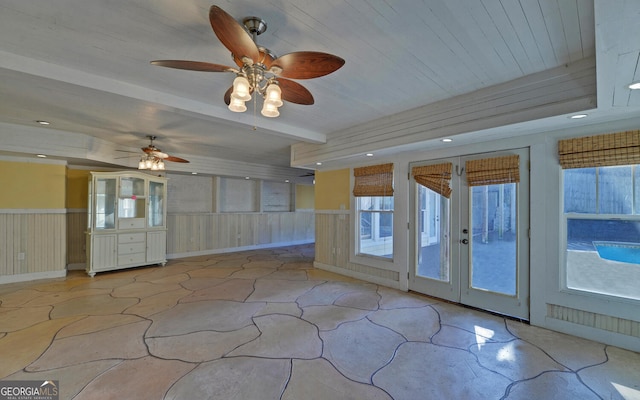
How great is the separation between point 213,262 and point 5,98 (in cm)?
444

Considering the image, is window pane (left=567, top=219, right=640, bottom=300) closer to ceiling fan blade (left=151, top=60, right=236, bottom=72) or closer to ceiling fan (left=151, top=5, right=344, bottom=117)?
ceiling fan (left=151, top=5, right=344, bottom=117)

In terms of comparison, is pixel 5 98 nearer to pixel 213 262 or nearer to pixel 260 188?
pixel 213 262

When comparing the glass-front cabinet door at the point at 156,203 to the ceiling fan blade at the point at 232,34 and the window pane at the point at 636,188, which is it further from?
the window pane at the point at 636,188

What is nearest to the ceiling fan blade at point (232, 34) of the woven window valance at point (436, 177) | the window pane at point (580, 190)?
the woven window valance at point (436, 177)

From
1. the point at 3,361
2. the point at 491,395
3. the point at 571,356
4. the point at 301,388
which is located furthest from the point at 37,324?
the point at 571,356

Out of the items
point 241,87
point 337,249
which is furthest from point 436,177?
point 241,87

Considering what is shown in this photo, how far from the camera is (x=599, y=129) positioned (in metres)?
2.74

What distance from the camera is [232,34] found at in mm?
1534

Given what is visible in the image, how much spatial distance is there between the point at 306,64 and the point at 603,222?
3391mm

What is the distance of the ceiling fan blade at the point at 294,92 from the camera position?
209cm

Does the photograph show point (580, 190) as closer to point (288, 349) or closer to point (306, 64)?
point (306, 64)

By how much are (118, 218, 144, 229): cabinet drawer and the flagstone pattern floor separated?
1636 millimetres

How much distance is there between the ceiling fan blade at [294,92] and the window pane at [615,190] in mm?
3125

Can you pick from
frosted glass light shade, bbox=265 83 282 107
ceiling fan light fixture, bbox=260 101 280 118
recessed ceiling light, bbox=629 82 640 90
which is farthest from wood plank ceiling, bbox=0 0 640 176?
ceiling fan light fixture, bbox=260 101 280 118
